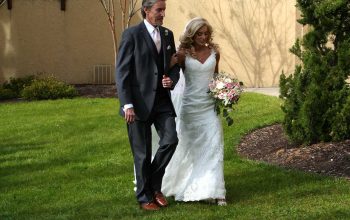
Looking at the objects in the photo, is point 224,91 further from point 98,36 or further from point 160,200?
point 98,36

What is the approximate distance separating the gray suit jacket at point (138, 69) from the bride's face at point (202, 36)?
0.38m

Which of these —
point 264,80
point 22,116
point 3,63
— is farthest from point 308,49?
point 3,63

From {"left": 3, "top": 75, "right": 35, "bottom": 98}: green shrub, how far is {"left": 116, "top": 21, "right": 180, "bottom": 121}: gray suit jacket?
10.6 meters

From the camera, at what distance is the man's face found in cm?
635

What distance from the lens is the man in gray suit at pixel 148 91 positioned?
638 centimetres

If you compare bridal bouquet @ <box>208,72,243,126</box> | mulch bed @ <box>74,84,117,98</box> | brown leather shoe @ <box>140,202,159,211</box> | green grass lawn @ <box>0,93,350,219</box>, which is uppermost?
bridal bouquet @ <box>208,72,243,126</box>

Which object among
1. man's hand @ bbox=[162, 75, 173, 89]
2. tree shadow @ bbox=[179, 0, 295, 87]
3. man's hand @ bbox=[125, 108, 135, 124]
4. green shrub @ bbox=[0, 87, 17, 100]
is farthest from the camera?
tree shadow @ bbox=[179, 0, 295, 87]

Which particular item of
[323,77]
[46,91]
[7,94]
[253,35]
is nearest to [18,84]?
[7,94]

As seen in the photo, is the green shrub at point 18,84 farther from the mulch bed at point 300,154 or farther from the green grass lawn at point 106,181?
the mulch bed at point 300,154

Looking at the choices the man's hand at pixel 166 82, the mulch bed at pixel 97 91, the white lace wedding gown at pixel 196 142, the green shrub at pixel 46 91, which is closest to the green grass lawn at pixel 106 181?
the white lace wedding gown at pixel 196 142

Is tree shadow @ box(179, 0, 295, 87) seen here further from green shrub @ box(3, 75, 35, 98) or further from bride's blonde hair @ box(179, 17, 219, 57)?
bride's blonde hair @ box(179, 17, 219, 57)

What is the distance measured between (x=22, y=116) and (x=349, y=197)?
8039mm

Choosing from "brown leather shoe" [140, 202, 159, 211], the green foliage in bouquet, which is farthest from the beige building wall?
"brown leather shoe" [140, 202, 159, 211]

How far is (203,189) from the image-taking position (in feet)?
21.8
